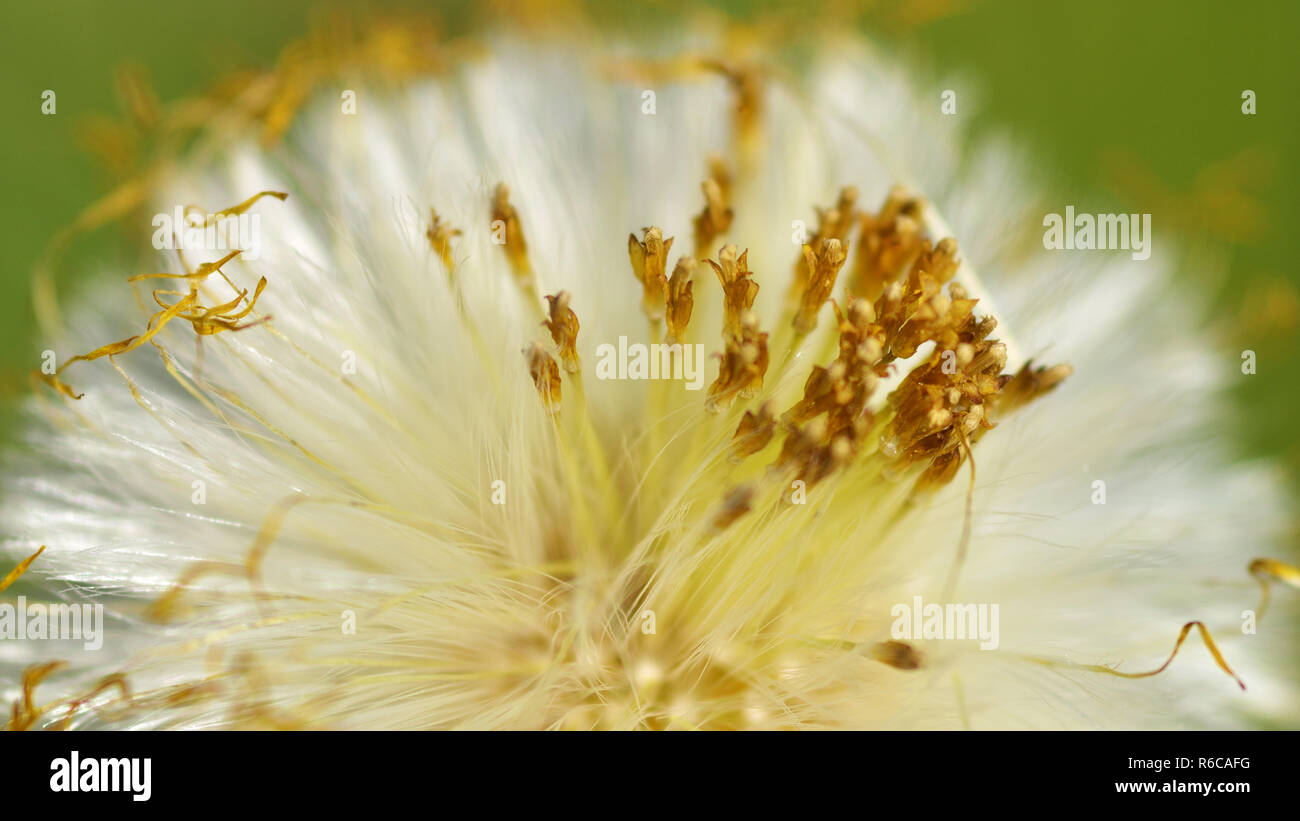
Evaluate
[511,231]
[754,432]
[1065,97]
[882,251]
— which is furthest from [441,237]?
[1065,97]

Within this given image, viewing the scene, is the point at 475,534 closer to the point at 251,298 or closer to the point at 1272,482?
the point at 251,298

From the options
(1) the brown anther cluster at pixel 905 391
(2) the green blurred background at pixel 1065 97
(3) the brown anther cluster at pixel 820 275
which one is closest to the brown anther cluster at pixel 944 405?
(1) the brown anther cluster at pixel 905 391

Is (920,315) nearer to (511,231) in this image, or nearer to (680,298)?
(680,298)

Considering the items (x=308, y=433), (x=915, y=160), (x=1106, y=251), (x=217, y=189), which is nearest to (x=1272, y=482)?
(x=1106, y=251)

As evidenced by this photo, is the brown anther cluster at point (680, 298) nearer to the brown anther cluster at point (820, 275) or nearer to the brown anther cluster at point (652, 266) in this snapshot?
the brown anther cluster at point (652, 266)

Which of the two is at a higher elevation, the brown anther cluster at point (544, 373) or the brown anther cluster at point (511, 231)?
the brown anther cluster at point (511, 231)

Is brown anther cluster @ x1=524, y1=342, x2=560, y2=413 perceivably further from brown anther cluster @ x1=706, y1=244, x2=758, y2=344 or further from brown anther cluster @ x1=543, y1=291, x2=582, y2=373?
brown anther cluster @ x1=706, y1=244, x2=758, y2=344

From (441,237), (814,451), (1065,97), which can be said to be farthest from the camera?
(1065,97)

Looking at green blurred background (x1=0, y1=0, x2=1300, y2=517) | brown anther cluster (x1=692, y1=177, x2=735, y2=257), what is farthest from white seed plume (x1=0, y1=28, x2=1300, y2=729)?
green blurred background (x1=0, y1=0, x2=1300, y2=517)
